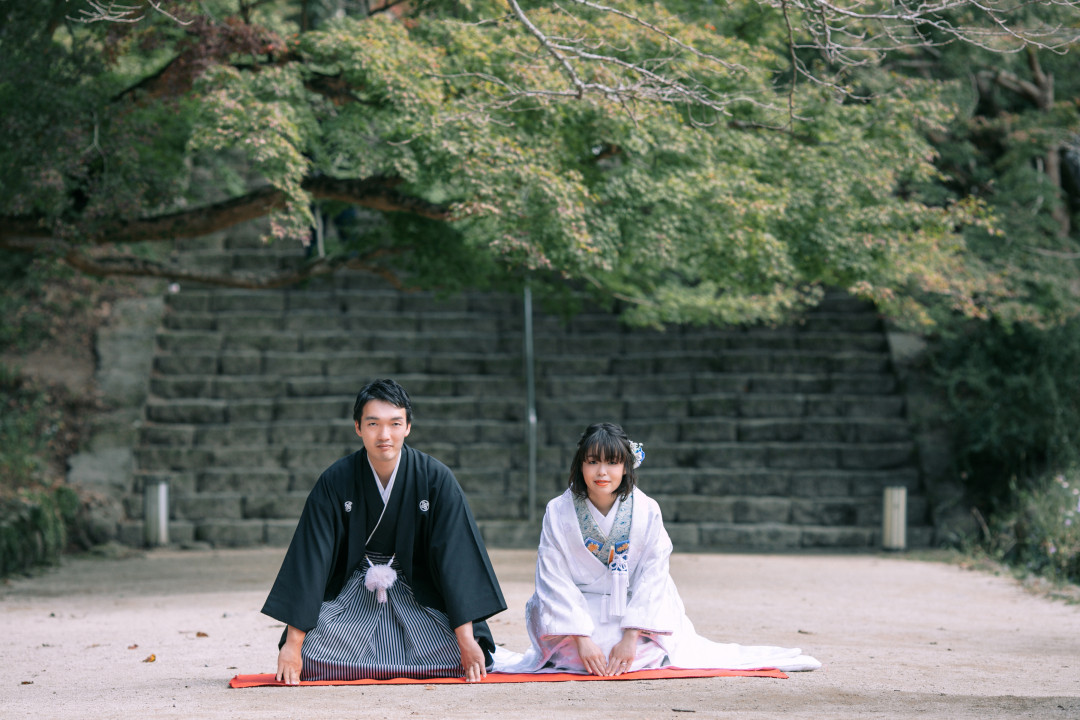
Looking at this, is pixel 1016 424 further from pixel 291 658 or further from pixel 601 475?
pixel 291 658

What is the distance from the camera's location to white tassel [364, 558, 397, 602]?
11.3 feet

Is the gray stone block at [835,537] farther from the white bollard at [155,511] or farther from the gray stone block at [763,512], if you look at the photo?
the white bollard at [155,511]

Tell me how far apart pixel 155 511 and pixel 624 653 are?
536cm

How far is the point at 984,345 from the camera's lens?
8.73m

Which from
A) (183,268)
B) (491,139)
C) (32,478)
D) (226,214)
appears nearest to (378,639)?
(491,139)

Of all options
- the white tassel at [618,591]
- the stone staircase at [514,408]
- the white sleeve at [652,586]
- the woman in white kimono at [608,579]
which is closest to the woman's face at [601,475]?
the woman in white kimono at [608,579]

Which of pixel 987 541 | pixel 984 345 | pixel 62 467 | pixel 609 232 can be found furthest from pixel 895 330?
pixel 62 467

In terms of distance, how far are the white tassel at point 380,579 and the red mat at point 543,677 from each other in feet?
0.96

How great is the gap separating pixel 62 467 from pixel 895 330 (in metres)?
7.70

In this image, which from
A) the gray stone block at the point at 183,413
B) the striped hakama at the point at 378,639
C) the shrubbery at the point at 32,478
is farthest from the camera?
the gray stone block at the point at 183,413

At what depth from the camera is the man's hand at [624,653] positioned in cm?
344

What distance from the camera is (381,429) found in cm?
336

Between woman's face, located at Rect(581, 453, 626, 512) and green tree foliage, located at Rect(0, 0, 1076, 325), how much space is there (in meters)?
2.08

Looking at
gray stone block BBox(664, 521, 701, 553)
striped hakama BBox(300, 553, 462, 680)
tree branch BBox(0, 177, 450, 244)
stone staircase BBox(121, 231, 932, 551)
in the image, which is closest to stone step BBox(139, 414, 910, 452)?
stone staircase BBox(121, 231, 932, 551)
